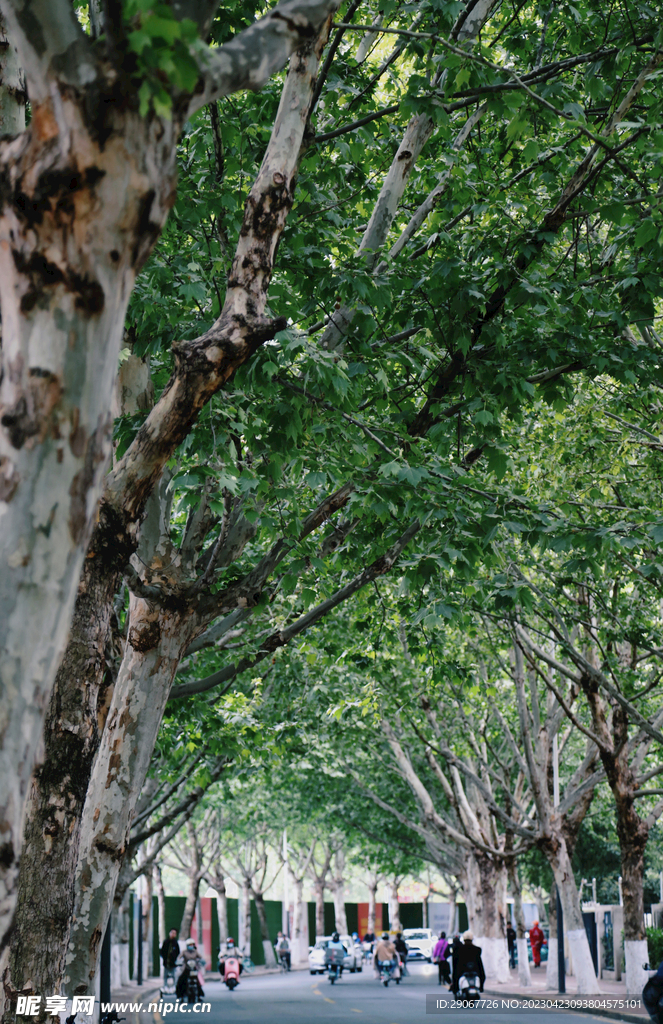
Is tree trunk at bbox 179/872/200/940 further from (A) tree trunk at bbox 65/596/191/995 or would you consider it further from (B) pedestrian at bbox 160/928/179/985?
(A) tree trunk at bbox 65/596/191/995

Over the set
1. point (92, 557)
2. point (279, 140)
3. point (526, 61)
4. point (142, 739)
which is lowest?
point (142, 739)

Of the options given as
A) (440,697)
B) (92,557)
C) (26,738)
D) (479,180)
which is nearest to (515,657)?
(440,697)

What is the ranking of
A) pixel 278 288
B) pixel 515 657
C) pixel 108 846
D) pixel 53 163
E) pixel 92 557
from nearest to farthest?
pixel 53 163 < pixel 92 557 < pixel 108 846 < pixel 278 288 < pixel 515 657

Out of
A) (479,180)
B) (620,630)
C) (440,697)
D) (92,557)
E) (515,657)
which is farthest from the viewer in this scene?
(440,697)

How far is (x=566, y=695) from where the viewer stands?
19688 mm

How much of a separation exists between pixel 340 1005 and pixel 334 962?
12339mm

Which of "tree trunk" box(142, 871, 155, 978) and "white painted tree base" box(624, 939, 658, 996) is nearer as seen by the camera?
"white painted tree base" box(624, 939, 658, 996)

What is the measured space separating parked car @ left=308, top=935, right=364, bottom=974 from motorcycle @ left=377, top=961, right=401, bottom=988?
502 centimetres

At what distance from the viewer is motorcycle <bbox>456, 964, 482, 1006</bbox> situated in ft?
53.8

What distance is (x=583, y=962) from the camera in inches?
691

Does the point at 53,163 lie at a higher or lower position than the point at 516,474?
lower

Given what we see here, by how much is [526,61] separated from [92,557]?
5.76 meters

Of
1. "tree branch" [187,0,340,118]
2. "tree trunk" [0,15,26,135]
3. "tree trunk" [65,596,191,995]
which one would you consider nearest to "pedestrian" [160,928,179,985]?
"tree trunk" [65,596,191,995]

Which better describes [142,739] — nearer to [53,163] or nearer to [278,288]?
[278,288]
